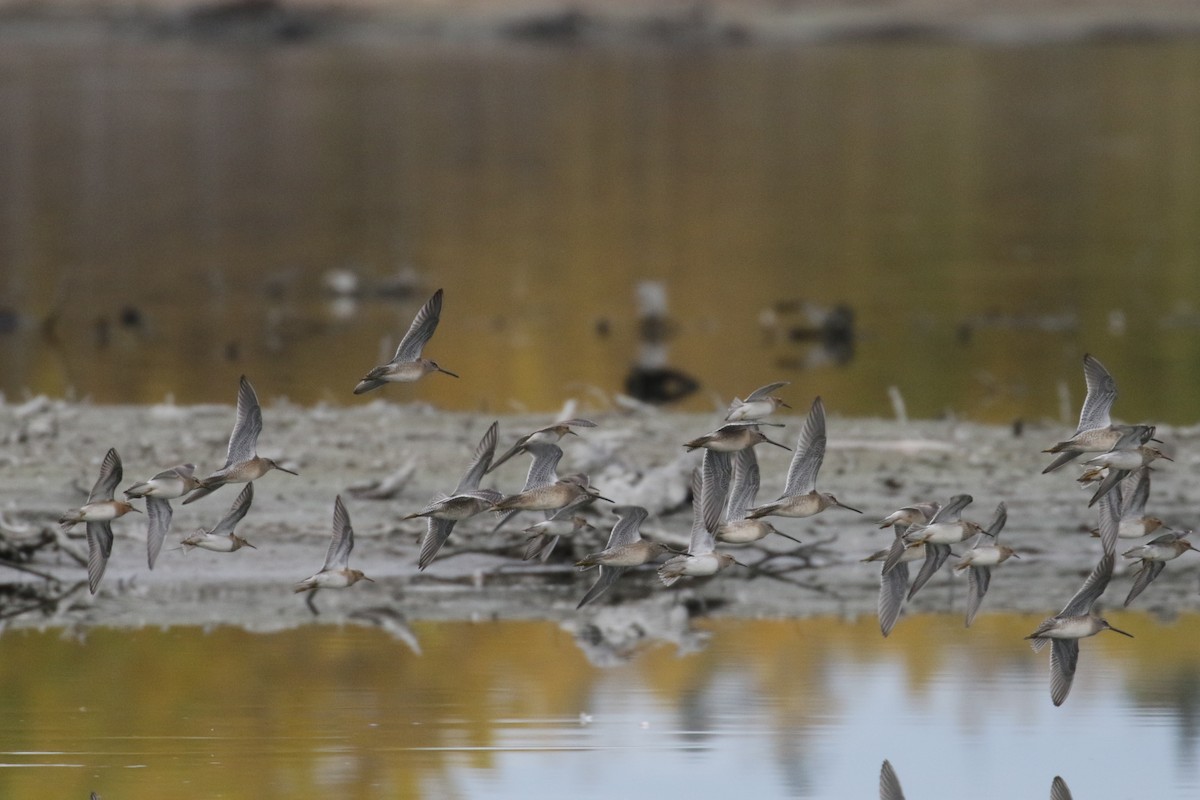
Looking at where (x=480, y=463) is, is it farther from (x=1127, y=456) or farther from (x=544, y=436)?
(x=1127, y=456)

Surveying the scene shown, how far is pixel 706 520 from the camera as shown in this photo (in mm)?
9617

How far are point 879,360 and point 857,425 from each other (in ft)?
24.0

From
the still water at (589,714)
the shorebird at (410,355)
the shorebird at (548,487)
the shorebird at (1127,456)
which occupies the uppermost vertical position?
the shorebird at (410,355)

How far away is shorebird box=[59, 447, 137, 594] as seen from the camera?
9.65 metres

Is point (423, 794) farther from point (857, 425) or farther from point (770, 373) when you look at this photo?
point (770, 373)

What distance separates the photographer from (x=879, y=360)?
2212cm

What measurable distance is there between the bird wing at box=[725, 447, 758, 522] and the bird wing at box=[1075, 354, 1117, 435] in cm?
142

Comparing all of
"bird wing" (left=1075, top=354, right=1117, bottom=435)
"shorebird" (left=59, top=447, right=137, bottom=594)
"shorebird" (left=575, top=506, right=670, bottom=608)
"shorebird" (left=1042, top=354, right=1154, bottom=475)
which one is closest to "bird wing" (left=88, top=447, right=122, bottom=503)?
"shorebird" (left=59, top=447, right=137, bottom=594)

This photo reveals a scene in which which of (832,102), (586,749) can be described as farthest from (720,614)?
(832,102)

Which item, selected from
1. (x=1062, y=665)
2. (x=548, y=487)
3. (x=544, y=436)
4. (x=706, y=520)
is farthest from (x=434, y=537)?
(x=1062, y=665)

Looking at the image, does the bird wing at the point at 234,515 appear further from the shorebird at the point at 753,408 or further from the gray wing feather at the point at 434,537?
the shorebird at the point at 753,408

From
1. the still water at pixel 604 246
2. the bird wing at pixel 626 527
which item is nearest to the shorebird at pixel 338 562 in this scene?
the bird wing at pixel 626 527

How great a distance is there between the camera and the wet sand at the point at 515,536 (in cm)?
1221

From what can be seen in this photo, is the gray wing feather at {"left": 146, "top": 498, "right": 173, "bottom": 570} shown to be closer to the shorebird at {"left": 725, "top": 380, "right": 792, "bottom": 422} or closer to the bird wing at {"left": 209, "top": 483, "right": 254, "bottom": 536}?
the bird wing at {"left": 209, "top": 483, "right": 254, "bottom": 536}
